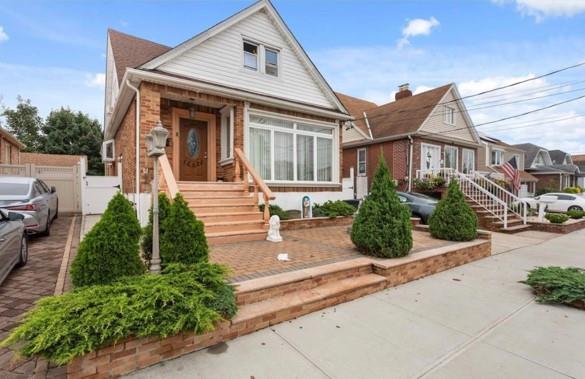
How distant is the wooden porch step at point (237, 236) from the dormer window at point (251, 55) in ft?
18.2

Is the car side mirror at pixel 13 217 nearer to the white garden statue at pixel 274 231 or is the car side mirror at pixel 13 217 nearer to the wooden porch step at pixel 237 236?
the wooden porch step at pixel 237 236

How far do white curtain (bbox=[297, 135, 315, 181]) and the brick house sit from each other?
0.11 ft

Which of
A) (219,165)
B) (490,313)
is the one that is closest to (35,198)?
(219,165)

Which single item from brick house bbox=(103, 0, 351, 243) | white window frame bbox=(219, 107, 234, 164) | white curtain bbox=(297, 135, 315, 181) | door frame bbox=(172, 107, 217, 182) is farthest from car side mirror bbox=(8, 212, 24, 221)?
white curtain bbox=(297, 135, 315, 181)

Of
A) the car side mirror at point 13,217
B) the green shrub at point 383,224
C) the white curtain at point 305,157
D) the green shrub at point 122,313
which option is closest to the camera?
the green shrub at point 122,313

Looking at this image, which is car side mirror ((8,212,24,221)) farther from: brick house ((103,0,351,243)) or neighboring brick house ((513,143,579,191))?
neighboring brick house ((513,143,579,191))

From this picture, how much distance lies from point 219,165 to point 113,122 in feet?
16.3

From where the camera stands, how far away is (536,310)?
12.4 feet

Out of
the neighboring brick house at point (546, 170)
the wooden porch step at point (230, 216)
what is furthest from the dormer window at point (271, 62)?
the neighboring brick house at point (546, 170)

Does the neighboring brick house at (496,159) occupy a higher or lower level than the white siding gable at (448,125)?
lower

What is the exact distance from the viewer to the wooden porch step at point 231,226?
6239mm

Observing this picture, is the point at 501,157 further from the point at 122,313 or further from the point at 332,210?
the point at 122,313

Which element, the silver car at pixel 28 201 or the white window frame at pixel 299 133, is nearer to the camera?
the silver car at pixel 28 201

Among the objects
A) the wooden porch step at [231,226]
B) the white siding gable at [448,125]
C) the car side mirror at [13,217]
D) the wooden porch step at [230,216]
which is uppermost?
the white siding gable at [448,125]
